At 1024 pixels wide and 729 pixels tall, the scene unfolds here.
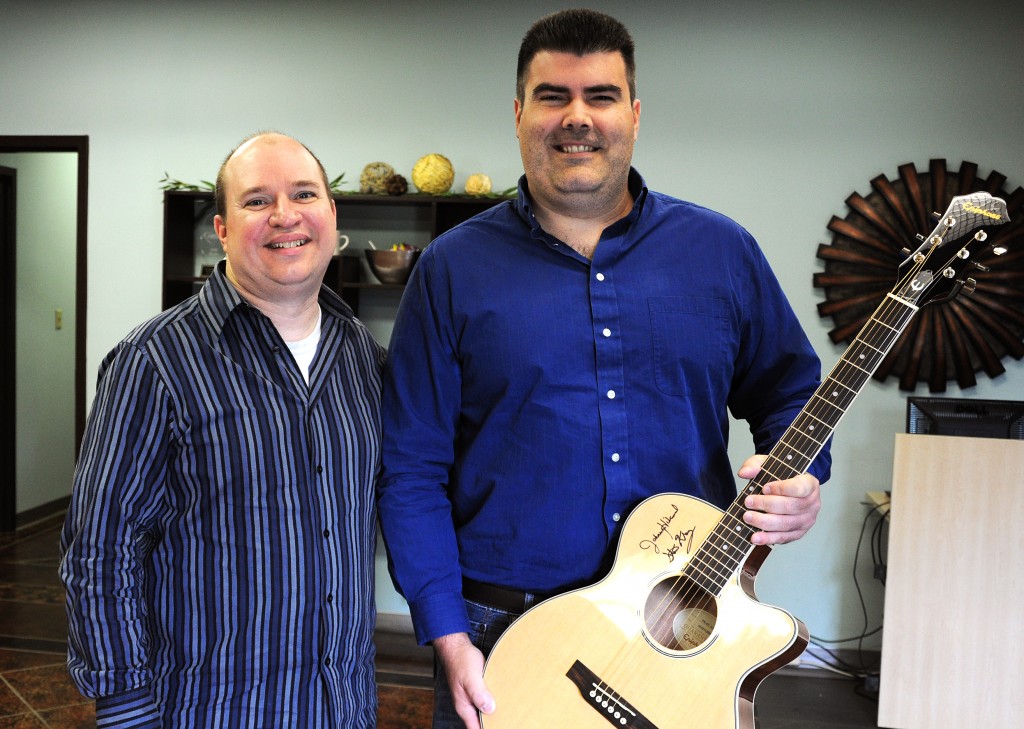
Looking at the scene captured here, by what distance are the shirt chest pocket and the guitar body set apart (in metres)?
0.21

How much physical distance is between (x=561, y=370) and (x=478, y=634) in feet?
1.60

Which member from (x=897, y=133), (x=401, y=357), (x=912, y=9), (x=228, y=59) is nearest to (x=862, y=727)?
(x=897, y=133)

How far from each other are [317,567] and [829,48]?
137 inches

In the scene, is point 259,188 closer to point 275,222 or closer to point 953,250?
point 275,222

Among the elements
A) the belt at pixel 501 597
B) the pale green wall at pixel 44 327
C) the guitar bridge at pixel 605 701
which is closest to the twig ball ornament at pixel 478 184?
the belt at pixel 501 597

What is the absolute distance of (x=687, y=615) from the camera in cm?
147

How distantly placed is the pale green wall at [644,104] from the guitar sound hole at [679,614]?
278 cm

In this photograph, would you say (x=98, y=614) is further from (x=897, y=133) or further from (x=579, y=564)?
(x=897, y=133)

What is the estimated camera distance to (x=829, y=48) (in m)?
3.98

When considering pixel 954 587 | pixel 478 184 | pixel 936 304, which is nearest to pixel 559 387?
pixel 954 587

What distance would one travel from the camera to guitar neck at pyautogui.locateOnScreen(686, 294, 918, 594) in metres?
1.43

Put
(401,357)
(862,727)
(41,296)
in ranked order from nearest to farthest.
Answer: (401,357)
(862,727)
(41,296)

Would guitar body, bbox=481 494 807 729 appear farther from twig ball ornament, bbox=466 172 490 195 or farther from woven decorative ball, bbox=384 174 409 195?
woven decorative ball, bbox=384 174 409 195

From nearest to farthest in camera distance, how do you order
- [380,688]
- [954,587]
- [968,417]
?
[954,587] → [968,417] → [380,688]
